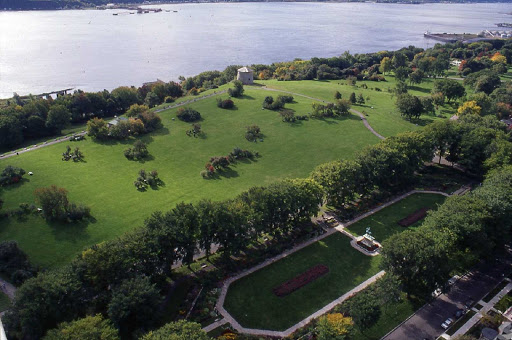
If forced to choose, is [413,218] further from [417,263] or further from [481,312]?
[417,263]

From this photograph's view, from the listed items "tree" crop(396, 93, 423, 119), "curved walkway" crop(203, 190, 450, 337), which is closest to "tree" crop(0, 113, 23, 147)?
"curved walkway" crop(203, 190, 450, 337)

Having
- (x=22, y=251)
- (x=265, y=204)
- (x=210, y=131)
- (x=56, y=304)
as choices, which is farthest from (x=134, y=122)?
(x=56, y=304)

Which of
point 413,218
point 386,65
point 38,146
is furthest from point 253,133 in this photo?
point 386,65

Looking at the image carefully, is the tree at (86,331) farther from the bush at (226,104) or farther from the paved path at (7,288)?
the bush at (226,104)

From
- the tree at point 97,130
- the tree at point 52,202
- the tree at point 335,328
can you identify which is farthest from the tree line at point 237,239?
the tree at point 97,130

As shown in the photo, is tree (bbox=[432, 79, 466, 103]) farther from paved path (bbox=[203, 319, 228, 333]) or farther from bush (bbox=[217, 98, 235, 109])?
paved path (bbox=[203, 319, 228, 333])

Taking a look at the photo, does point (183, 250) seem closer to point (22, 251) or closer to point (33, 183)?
point (22, 251)
